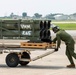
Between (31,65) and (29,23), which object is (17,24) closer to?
(29,23)

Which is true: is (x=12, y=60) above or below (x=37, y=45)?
below

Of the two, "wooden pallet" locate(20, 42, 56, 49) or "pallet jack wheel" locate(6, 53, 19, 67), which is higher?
"wooden pallet" locate(20, 42, 56, 49)

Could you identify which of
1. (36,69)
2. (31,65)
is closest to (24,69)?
(36,69)

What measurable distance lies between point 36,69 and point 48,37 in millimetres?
1819

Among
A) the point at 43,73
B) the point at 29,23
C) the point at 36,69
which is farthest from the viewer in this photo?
the point at 29,23

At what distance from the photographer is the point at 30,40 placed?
17.2m

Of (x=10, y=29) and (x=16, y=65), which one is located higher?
(x=10, y=29)

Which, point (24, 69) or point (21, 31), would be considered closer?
point (24, 69)

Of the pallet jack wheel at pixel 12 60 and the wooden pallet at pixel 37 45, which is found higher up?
the wooden pallet at pixel 37 45

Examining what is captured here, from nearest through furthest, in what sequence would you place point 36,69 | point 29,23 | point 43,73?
1. point 43,73
2. point 36,69
3. point 29,23

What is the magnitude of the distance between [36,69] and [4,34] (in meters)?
2.51

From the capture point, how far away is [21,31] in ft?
57.0

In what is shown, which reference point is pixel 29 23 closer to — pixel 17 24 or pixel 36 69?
pixel 17 24

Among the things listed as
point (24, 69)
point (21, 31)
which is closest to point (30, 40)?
point (21, 31)
